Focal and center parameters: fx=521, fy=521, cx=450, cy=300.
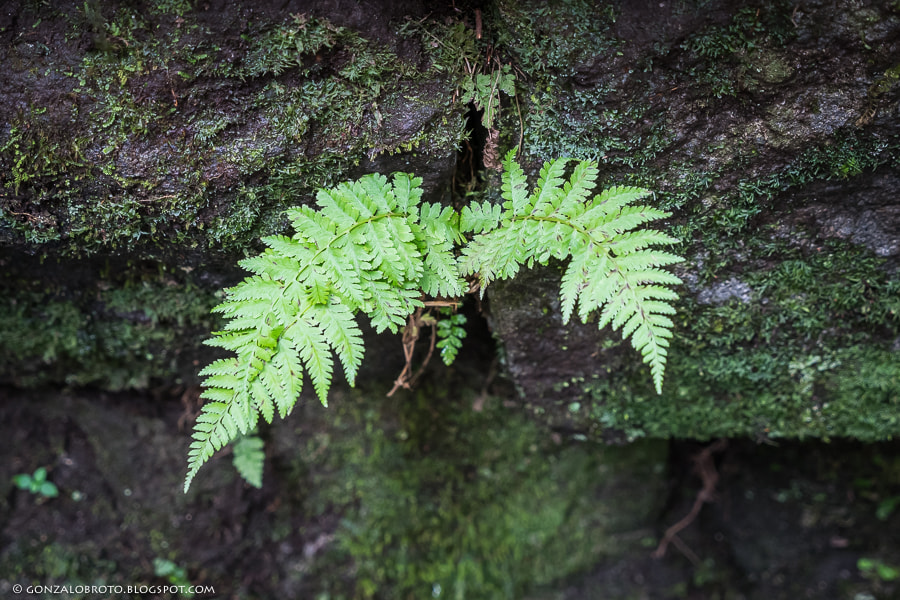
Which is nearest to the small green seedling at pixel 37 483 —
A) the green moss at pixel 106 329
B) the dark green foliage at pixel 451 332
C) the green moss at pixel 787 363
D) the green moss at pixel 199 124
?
the green moss at pixel 106 329

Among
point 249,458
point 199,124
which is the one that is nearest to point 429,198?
point 199,124

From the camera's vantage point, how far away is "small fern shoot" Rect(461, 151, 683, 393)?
1995mm

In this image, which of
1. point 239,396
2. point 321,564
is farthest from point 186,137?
point 321,564

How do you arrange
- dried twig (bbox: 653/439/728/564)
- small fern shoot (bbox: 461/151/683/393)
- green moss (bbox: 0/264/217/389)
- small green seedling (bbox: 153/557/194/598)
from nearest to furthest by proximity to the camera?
small fern shoot (bbox: 461/151/683/393) → green moss (bbox: 0/264/217/389) → small green seedling (bbox: 153/557/194/598) → dried twig (bbox: 653/439/728/564)

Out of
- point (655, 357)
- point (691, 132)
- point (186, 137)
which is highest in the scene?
point (691, 132)

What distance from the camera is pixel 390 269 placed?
218 cm

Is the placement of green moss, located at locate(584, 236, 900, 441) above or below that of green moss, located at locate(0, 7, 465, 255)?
below

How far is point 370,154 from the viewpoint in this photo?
236 centimetres

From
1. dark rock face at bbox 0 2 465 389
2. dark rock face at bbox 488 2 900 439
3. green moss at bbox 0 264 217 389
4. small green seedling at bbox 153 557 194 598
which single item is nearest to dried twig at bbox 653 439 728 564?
dark rock face at bbox 488 2 900 439

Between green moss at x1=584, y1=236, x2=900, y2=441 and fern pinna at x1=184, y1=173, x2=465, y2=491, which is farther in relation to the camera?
green moss at x1=584, y1=236, x2=900, y2=441

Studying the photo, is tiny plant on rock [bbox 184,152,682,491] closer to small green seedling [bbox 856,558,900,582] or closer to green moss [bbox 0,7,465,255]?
green moss [bbox 0,7,465,255]

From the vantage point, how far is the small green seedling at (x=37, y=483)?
3.75m

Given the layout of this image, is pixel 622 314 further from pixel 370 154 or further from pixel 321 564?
pixel 321 564

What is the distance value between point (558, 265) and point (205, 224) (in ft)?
5.58
